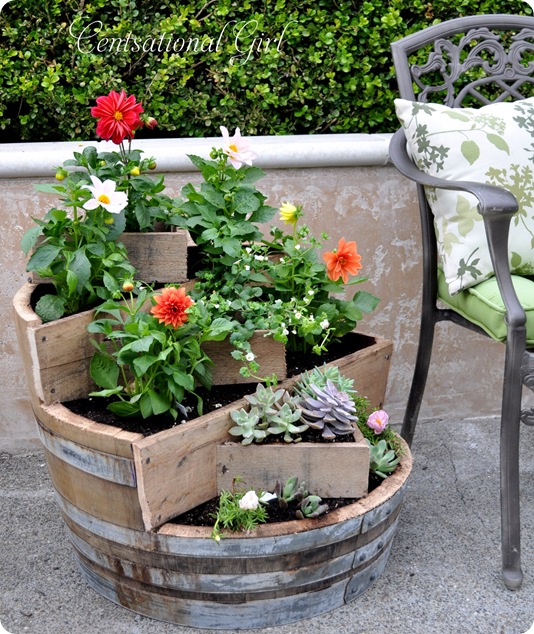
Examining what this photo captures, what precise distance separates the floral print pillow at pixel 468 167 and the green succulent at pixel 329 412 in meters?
0.50

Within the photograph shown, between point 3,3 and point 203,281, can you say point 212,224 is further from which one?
point 3,3

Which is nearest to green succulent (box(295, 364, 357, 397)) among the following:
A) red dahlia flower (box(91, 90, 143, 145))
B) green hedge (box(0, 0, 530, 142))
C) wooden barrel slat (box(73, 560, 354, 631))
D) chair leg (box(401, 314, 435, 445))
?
wooden barrel slat (box(73, 560, 354, 631))

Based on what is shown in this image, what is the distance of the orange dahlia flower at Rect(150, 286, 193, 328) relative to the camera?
1.69 meters

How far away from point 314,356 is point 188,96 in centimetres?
117

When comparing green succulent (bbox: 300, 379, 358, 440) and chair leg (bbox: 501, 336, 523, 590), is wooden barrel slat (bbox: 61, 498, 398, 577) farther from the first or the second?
chair leg (bbox: 501, 336, 523, 590)

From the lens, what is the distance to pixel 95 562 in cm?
194

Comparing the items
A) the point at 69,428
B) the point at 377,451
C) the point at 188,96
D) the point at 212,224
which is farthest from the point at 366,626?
the point at 188,96

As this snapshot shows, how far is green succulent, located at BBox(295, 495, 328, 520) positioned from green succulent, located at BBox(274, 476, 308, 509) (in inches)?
1.0

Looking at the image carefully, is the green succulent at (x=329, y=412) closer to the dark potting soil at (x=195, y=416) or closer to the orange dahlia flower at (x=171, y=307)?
the dark potting soil at (x=195, y=416)

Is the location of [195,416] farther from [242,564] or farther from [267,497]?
[242,564]

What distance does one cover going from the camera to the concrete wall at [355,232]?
8.30ft

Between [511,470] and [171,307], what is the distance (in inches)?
37.1

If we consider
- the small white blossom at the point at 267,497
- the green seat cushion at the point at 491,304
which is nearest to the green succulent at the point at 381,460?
the small white blossom at the point at 267,497

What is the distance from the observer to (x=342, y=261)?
2006 millimetres
